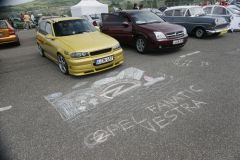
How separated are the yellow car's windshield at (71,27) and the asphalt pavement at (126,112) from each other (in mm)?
1229

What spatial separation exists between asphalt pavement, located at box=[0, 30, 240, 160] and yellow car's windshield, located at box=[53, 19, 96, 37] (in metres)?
1.23

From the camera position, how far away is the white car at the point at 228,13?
12055 millimetres

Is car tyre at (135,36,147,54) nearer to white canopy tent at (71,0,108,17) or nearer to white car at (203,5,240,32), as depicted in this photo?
white car at (203,5,240,32)

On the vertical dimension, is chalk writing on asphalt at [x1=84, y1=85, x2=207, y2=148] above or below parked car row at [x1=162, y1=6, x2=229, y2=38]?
below

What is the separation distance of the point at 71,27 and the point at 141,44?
2.68 metres

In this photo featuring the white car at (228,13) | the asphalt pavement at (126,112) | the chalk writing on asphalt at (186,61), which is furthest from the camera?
the white car at (228,13)

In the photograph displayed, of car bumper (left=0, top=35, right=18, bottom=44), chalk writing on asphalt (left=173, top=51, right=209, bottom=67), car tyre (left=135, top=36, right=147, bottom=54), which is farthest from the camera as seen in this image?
car bumper (left=0, top=35, right=18, bottom=44)

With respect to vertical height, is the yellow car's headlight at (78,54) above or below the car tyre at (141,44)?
above

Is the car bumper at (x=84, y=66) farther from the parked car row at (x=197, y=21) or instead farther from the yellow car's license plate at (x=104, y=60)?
the parked car row at (x=197, y=21)

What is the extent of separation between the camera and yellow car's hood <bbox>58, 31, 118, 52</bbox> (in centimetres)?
578

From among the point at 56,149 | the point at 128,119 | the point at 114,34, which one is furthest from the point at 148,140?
the point at 114,34

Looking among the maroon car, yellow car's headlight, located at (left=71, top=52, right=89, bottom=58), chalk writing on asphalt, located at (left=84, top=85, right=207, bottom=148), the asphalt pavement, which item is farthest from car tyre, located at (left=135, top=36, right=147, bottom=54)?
chalk writing on asphalt, located at (left=84, top=85, right=207, bottom=148)

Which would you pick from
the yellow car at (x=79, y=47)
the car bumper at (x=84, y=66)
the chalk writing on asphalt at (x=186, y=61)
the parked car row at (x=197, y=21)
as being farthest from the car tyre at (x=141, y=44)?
the parked car row at (x=197, y=21)

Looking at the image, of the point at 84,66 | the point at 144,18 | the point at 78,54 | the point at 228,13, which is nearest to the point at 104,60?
the point at 84,66
